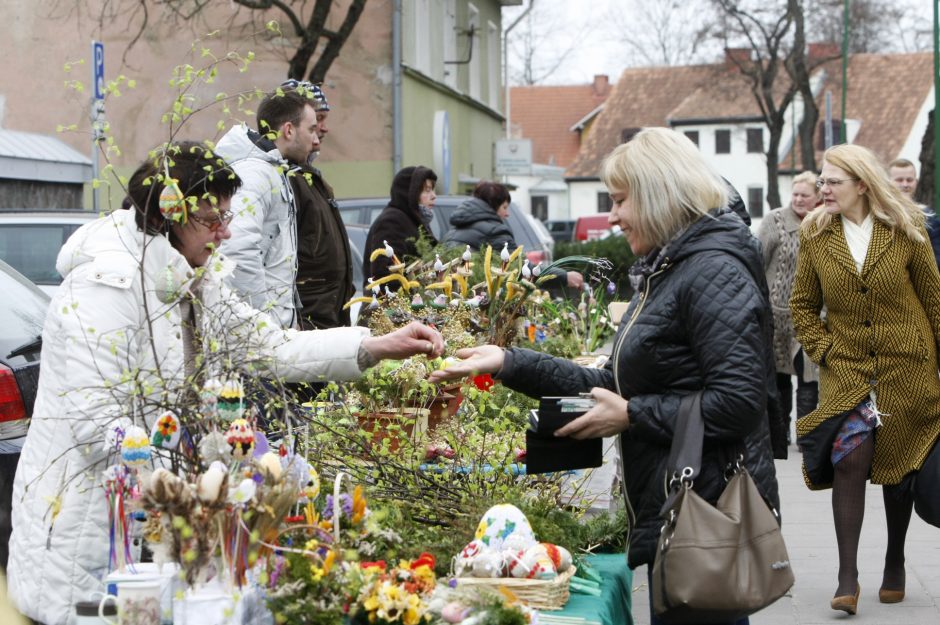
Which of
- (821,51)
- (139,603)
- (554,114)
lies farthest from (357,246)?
(554,114)

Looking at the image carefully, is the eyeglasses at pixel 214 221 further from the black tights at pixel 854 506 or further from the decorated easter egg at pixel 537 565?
the black tights at pixel 854 506

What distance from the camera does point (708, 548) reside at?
10.5 ft

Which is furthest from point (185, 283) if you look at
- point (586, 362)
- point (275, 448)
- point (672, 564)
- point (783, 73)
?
point (783, 73)

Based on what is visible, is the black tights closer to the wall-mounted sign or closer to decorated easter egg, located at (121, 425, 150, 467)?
decorated easter egg, located at (121, 425, 150, 467)

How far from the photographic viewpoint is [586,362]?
22.3ft

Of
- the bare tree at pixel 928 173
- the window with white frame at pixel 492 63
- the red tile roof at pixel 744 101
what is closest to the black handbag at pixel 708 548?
the bare tree at pixel 928 173

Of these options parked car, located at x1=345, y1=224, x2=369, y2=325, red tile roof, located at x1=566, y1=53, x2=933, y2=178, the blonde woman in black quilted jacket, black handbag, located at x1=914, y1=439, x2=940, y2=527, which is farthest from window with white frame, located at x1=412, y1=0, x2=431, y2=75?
red tile roof, located at x1=566, y1=53, x2=933, y2=178

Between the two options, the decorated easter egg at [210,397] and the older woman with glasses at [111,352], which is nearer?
the decorated easter egg at [210,397]

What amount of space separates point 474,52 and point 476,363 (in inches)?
949

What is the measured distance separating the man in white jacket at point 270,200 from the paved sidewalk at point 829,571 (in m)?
1.85

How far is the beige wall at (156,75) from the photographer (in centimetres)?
1984

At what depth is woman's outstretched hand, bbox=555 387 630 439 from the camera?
11.0 feet

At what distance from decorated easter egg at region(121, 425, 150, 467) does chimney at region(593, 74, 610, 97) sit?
83576 millimetres

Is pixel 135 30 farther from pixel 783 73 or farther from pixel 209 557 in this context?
pixel 783 73
